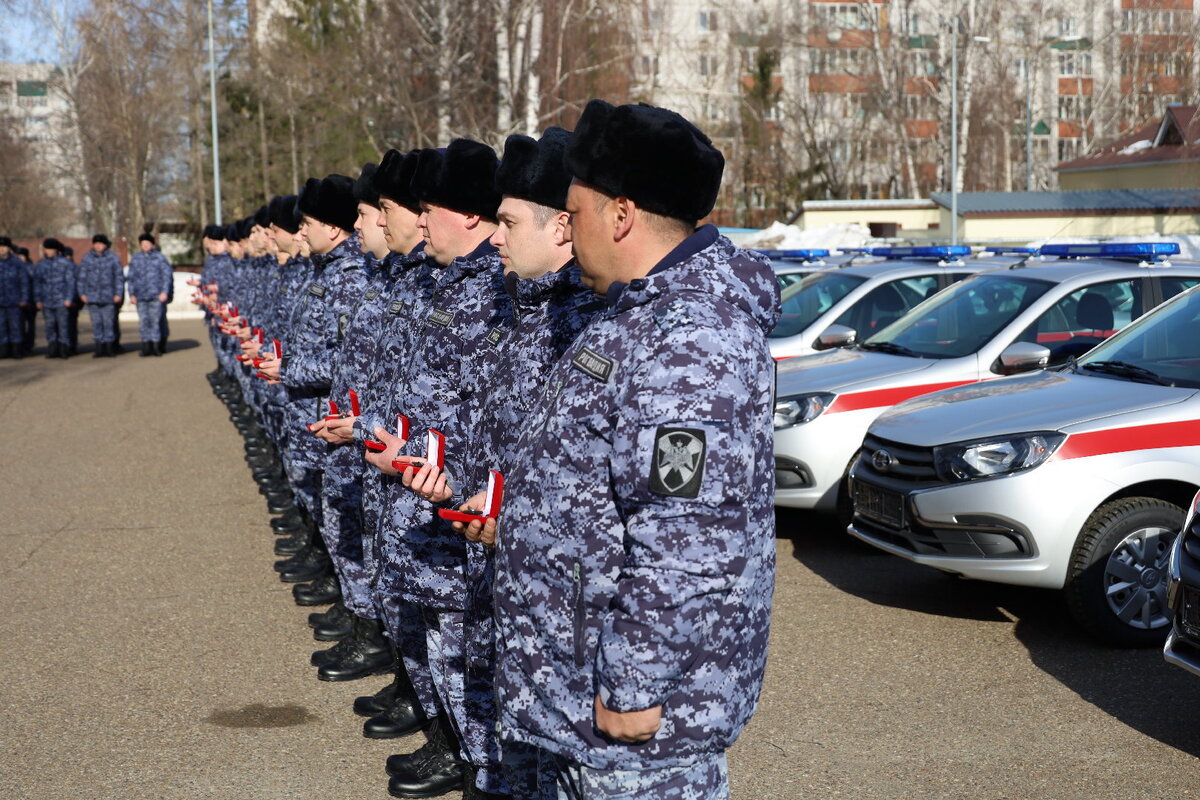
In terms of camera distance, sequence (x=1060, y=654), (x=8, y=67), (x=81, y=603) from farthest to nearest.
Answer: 1. (x=8, y=67)
2. (x=81, y=603)
3. (x=1060, y=654)

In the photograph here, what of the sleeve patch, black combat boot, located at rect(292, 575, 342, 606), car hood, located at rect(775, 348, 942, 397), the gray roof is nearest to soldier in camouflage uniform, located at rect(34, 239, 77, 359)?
car hood, located at rect(775, 348, 942, 397)

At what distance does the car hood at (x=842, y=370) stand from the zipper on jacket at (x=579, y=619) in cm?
540

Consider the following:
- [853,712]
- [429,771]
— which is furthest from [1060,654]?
[429,771]

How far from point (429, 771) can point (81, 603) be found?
3246 mm

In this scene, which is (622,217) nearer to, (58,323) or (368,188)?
(368,188)

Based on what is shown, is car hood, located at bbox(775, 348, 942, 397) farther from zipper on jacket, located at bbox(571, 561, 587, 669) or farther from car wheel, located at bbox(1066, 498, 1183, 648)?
zipper on jacket, located at bbox(571, 561, 587, 669)

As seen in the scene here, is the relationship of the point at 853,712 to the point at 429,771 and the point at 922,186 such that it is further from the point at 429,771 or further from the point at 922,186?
the point at 922,186

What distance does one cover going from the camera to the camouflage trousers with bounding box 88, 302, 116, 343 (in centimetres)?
2297

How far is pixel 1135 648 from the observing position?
19.7 ft

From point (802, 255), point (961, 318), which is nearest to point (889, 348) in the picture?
point (961, 318)

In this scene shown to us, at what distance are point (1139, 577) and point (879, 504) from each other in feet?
3.98

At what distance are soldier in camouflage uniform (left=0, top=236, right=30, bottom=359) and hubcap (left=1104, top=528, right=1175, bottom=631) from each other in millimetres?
20520

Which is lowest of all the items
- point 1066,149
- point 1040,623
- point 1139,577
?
point 1040,623

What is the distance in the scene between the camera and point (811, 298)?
36.3ft
